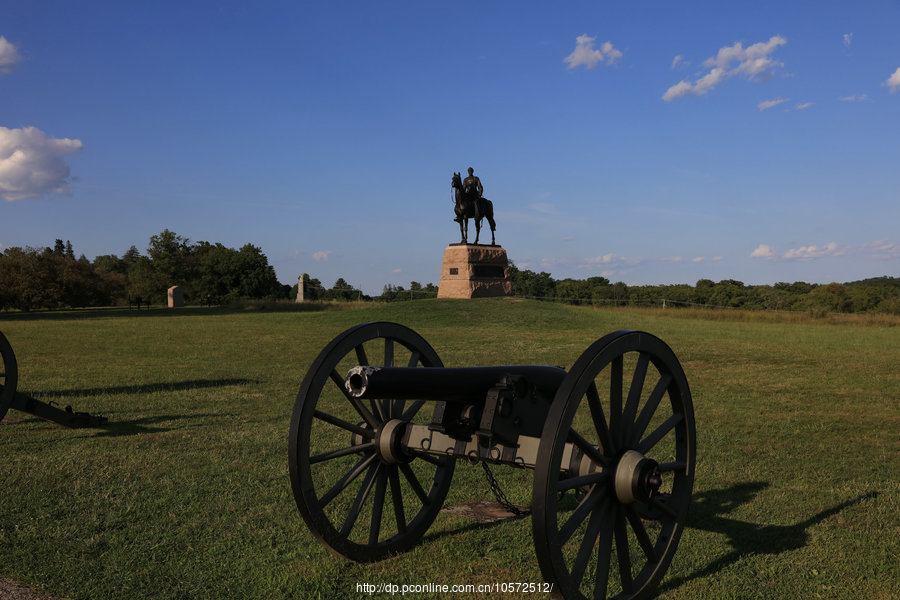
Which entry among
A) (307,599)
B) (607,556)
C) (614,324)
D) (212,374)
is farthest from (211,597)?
(614,324)

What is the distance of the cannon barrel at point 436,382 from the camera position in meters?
3.17

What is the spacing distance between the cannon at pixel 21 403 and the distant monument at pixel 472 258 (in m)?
23.4

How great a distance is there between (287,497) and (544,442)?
3.36 metres

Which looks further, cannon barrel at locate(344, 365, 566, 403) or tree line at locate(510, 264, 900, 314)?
tree line at locate(510, 264, 900, 314)

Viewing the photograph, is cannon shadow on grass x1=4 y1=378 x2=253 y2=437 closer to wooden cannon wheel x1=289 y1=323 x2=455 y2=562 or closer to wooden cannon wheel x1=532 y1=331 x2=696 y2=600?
wooden cannon wheel x1=289 y1=323 x2=455 y2=562

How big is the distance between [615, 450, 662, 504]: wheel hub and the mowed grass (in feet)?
2.89

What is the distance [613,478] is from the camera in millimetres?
3424

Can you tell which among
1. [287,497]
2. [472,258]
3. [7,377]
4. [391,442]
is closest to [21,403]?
[7,377]

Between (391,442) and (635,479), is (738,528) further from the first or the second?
(391,442)

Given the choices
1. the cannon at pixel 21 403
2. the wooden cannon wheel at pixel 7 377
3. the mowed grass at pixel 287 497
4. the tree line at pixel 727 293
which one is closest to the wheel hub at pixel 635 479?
Answer: the mowed grass at pixel 287 497

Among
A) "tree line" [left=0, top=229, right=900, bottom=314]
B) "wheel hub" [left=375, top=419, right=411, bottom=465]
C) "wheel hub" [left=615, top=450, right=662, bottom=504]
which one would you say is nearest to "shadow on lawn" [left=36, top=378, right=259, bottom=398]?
"wheel hub" [left=375, top=419, right=411, bottom=465]

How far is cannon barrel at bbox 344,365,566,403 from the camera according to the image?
317 cm

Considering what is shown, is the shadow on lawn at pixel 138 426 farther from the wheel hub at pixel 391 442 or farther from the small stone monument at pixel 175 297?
the small stone monument at pixel 175 297

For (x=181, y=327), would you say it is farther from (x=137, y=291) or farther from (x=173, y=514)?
(x=137, y=291)
